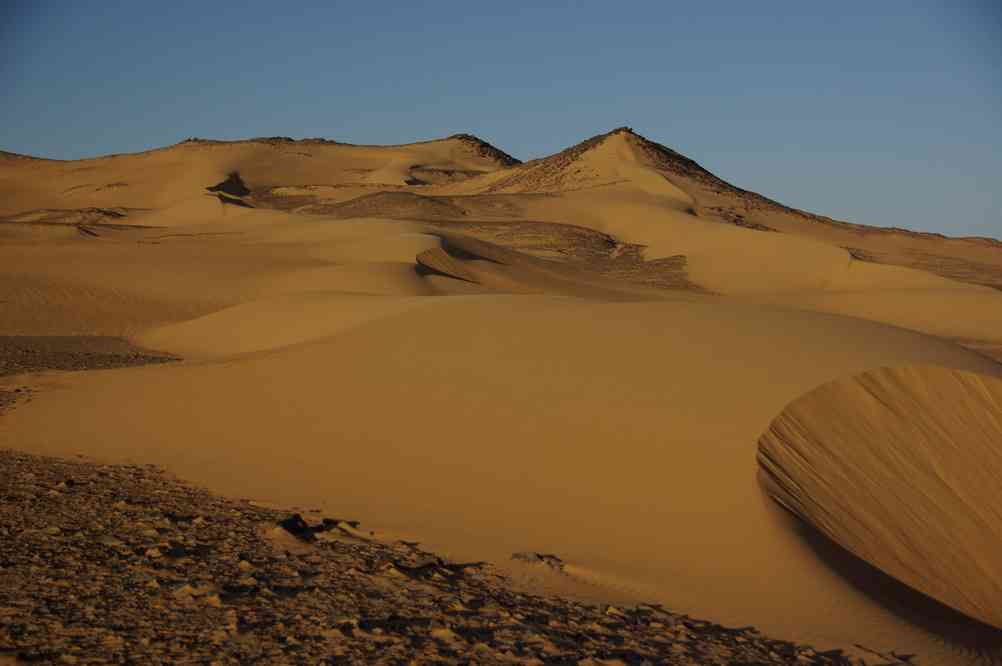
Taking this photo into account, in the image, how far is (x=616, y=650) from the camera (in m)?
4.37

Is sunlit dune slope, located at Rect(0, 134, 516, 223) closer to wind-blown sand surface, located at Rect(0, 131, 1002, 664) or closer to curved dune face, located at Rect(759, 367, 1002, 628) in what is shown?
wind-blown sand surface, located at Rect(0, 131, 1002, 664)

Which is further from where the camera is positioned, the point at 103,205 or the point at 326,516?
the point at 103,205

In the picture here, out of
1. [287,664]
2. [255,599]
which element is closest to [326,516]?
[255,599]

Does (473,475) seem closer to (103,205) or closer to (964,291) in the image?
(964,291)

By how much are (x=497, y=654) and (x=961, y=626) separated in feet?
10.2

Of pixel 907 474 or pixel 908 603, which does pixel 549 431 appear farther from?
pixel 908 603

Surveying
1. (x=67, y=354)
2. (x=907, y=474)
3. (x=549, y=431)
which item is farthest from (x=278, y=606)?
(x=67, y=354)

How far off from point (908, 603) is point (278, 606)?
373 cm

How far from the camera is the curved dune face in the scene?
21.0 ft

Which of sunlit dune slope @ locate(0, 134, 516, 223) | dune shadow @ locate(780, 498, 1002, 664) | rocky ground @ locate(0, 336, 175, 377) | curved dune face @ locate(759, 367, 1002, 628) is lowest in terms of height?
rocky ground @ locate(0, 336, 175, 377)

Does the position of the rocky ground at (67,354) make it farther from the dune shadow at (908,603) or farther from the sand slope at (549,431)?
the dune shadow at (908,603)

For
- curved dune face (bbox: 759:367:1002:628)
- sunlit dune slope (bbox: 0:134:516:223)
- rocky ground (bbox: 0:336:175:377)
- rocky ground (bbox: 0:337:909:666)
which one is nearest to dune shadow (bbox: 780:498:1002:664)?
curved dune face (bbox: 759:367:1002:628)

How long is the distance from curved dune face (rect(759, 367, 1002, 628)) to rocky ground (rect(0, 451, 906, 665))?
6.01 ft

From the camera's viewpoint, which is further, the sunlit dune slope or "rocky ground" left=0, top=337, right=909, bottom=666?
the sunlit dune slope
